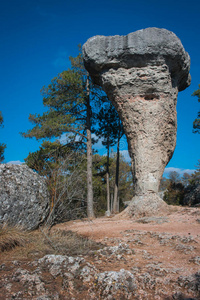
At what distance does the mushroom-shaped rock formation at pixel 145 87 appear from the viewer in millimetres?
8297

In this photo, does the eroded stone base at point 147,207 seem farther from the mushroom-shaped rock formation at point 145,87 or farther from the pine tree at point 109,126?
the pine tree at point 109,126

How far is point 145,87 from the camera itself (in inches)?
340

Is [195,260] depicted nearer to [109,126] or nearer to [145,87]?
[145,87]

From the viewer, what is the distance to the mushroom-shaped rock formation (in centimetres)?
830

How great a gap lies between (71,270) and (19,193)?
1799mm

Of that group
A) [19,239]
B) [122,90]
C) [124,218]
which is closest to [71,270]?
[19,239]

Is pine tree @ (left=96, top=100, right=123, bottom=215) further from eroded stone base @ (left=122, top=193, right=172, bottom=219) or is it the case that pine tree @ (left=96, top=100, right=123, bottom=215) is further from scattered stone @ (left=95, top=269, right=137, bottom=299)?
scattered stone @ (left=95, top=269, right=137, bottom=299)

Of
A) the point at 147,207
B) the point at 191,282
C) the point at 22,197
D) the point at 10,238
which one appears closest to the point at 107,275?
the point at 191,282

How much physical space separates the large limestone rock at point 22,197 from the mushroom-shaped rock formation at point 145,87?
4.31 metres

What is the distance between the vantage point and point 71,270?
98.2 inches

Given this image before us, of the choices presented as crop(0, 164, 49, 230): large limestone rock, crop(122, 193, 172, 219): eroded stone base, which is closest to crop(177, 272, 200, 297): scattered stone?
crop(0, 164, 49, 230): large limestone rock

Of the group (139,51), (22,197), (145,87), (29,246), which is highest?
(139,51)

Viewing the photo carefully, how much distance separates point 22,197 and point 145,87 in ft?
20.9

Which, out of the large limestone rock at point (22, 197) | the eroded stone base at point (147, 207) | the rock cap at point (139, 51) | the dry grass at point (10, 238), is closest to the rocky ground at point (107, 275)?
the dry grass at point (10, 238)
